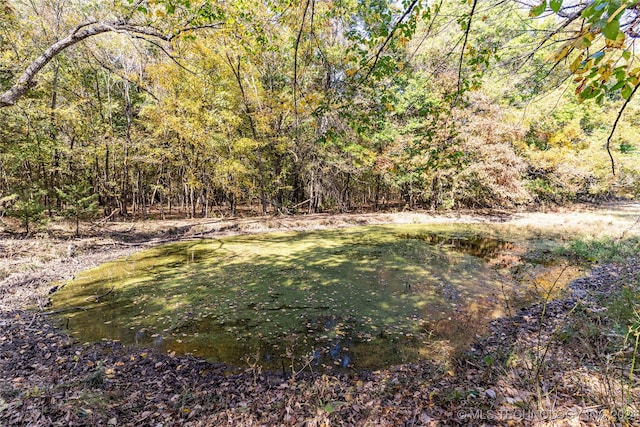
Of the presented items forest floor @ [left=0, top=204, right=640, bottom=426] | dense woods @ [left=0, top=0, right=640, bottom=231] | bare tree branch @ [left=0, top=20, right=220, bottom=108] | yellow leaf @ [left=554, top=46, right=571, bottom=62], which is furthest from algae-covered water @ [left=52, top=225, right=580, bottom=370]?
bare tree branch @ [left=0, top=20, right=220, bottom=108]

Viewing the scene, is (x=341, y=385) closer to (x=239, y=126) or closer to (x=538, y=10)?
(x=538, y=10)

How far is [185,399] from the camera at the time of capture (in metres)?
3.63

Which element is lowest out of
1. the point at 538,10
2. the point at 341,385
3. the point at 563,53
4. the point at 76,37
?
the point at 341,385

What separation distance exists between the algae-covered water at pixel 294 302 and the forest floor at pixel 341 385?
1.43 ft

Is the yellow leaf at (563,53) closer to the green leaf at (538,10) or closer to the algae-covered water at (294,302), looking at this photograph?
the green leaf at (538,10)

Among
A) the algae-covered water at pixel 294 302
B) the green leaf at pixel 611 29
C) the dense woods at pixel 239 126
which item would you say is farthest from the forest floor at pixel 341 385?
the dense woods at pixel 239 126

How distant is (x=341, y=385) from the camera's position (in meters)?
3.93

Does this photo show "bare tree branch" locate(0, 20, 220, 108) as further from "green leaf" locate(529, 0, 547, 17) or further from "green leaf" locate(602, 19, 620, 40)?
"green leaf" locate(602, 19, 620, 40)

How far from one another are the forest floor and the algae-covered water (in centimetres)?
43

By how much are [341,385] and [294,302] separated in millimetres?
3212

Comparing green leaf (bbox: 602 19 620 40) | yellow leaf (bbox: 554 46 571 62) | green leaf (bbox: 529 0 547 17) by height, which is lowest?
green leaf (bbox: 602 19 620 40)

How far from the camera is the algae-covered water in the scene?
506cm

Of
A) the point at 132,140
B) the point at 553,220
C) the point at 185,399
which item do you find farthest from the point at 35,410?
the point at 553,220

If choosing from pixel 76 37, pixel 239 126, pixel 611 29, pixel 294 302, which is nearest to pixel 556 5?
pixel 611 29
